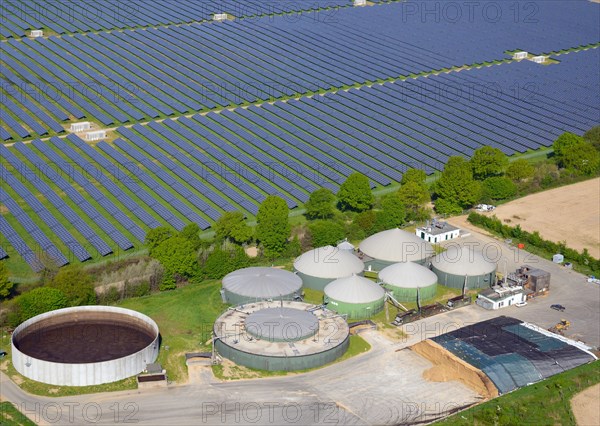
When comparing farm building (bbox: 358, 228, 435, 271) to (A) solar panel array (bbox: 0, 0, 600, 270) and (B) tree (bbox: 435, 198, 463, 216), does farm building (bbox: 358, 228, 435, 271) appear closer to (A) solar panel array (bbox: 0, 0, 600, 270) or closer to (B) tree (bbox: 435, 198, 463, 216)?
(B) tree (bbox: 435, 198, 463, 216)

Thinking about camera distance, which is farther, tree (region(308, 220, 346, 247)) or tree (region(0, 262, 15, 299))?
tree (region(308, 220, 346, 247))

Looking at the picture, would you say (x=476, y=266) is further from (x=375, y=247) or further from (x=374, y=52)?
(x=374, y=52)

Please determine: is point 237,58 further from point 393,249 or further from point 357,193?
point 393,249

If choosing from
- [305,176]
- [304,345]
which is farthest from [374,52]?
[304,345]

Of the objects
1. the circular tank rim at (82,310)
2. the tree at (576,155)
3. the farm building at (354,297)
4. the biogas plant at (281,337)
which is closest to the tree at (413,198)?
the farm building at (354,297)

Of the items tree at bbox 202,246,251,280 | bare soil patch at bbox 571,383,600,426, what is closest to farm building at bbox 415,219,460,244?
tree at bbox 202,246,251,280
